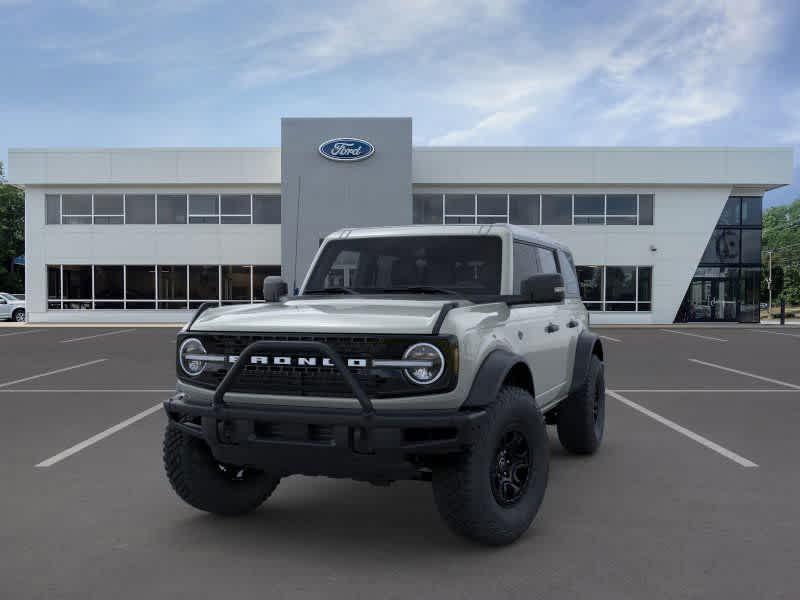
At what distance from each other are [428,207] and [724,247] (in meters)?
12.8

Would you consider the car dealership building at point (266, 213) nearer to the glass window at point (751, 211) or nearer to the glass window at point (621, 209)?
the glass window at point (621, 209)

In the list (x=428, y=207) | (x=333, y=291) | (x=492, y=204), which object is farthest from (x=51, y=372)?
(x=492, y=204)

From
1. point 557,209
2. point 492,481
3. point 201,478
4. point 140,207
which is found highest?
point 557,209

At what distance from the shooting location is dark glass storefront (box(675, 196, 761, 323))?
30141mm

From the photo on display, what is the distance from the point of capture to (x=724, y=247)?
30.2 meters

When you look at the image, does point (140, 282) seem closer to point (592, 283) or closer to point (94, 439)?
point (592, 283)

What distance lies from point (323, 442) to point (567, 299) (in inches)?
123

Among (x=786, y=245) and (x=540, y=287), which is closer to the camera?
(x=540, y=287)

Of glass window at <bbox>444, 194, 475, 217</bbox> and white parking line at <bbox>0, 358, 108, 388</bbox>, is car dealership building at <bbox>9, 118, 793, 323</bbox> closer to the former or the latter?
glass window at <bbox>444, 194, 475, 217</bbox>

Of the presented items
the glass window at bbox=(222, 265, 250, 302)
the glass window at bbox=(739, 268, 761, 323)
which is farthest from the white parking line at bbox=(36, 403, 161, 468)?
the glass window at bbox=(739, 268, 761, 323)

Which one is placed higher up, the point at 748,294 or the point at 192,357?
the point at 748,294

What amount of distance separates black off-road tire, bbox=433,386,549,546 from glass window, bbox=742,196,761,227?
30.1 meters

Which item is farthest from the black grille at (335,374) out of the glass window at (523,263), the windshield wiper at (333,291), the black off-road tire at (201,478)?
the glass window at (523,263)

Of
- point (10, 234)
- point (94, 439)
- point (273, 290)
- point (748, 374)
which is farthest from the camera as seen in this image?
point (10, 234)
